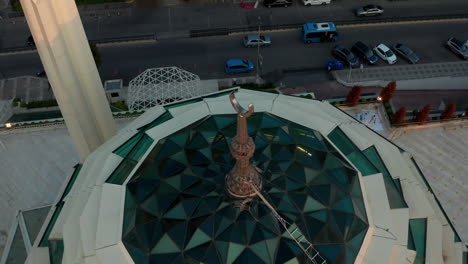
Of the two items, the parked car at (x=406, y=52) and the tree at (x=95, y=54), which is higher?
the tree at (x=95, y=54)

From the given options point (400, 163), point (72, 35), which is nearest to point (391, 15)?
point (400, 163)

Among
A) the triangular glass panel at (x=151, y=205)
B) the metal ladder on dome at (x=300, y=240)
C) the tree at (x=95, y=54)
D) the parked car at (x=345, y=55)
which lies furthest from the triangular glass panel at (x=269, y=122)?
the parked car at (x=345, y=55)

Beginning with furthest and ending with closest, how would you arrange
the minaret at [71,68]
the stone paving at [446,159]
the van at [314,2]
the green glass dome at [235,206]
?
the van at [314,2]
the stone paving at [446,159]
the minaret at [71,68]
the green glass dome at [235,206]

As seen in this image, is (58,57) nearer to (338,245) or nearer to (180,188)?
(180,188)

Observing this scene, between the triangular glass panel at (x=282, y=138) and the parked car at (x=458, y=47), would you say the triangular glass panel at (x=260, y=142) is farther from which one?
the parked car at (x=458, y=47)

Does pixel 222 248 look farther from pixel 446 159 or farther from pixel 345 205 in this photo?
pixel 446 159

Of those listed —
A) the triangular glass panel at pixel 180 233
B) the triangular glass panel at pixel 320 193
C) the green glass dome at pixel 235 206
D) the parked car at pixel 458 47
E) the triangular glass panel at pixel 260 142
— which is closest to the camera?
the green glass dome at pixel 235 206

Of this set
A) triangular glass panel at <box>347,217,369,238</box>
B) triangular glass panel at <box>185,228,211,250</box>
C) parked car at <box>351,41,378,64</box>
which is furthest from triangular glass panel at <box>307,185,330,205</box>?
parked car at <box>351,41,378,64</box>
